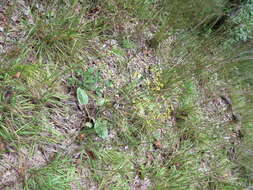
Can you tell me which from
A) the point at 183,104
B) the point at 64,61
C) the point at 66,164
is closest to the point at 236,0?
the point at 183,104

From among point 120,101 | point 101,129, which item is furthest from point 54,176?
point 120,101

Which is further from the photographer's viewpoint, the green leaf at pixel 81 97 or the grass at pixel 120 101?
the green leaf at pixel 81 97

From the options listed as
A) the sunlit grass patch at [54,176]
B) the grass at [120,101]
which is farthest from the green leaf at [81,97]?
the sunlit grass patch at [54,176]

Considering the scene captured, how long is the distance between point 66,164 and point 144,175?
640 mm

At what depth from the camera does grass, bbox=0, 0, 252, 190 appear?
160cm

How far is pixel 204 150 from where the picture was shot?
7.97 feet

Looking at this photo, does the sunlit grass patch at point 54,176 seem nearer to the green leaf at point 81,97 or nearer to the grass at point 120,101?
the grass at point 120,101

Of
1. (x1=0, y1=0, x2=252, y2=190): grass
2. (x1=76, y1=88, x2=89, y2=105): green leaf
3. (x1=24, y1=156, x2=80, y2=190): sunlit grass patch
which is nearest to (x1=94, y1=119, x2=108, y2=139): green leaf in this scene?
(x1=0, y1=0, x2=252, y2=190): grass

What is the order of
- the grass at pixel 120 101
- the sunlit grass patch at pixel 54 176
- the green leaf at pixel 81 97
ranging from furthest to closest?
the green leaf at pixel 81 97, the grass at pixel 120 101, the sunlit grass patch at pixel 54 176

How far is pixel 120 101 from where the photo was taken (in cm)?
203

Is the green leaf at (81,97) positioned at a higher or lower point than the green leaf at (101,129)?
higher

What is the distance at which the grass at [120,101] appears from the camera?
5.26 ft

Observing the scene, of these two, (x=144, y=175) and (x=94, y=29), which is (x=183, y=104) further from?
(x=94, y=29)

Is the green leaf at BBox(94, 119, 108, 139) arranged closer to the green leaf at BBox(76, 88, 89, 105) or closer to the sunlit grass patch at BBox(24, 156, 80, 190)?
the green leaf at BBox(76, 88, 89, 105)
